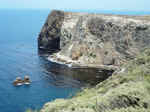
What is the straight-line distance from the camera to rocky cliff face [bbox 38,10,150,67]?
65.8m

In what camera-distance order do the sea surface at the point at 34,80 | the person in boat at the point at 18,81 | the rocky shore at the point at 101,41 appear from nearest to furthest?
the sea surface at the point at 34,80
the person in boat at the point at 18,81
the rocky shore at the point at 101,41

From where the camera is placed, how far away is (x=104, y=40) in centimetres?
7131

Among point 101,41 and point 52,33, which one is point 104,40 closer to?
point 101,41

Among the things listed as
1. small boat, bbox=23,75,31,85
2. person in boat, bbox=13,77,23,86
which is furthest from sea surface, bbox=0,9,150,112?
person in boat, bbox=13,77,23,86

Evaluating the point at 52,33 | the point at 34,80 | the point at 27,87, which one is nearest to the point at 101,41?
the point at 52,33

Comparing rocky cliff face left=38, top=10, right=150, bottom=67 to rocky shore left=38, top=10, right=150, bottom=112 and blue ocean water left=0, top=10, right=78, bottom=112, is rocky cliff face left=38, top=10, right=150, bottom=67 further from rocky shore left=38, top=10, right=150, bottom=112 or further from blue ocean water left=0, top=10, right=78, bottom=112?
blue ocean water left=0, top=10, right=78, bottom=112

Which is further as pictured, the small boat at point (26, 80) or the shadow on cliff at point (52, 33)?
the shadow on cliff at point (52, 33)

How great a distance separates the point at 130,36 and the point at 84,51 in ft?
49.1

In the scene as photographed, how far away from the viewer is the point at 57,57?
74438mm

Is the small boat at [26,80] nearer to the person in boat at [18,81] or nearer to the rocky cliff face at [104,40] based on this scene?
the person in boat at [18,81]

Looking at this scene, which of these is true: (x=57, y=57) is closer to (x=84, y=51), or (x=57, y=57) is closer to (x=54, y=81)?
(x=84, y=51)

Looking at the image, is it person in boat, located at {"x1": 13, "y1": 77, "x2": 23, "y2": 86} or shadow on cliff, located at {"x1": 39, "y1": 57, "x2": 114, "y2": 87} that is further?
shadow on cliff, located at {"x1": 39, "y1": 57, "x2": 114, "y2": 87}

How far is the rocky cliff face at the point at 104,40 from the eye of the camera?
65.8m

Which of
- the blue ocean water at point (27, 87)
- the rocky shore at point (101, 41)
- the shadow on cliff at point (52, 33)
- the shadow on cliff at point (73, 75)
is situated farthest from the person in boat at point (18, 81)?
the shadow on cliff at point (52, 33)
